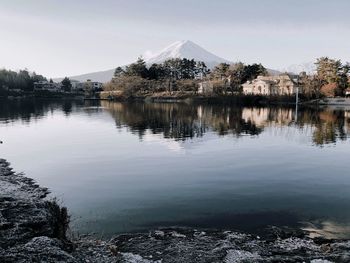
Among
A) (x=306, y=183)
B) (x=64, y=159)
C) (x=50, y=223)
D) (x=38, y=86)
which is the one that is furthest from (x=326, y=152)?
(x=38, y=86)

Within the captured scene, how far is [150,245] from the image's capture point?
9.23 meters

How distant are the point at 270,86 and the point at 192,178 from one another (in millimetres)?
103860

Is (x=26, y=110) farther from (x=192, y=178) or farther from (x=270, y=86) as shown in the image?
(x=270, y=86)

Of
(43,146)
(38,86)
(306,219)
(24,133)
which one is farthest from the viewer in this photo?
(38,86)

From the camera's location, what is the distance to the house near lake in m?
113

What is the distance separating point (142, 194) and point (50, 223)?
495 centimetres

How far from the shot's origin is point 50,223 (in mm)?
9750

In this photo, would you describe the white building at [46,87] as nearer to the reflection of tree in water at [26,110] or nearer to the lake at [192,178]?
the reflection of tree in water at [26,110]

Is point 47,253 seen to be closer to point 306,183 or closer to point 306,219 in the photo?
point 306,219

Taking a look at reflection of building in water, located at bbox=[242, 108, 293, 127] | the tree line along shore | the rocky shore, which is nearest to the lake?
the rocky shore

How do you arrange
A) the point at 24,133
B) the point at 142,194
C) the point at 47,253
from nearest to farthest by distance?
the point at 47,253 → the point at 142,194 → the point at 24,133

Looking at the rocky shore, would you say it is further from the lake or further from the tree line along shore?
the tree line along shore

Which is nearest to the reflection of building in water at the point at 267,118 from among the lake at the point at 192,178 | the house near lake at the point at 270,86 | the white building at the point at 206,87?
the lake at the point at 192,178

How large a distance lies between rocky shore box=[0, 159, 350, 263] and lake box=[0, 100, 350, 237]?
0.86m
